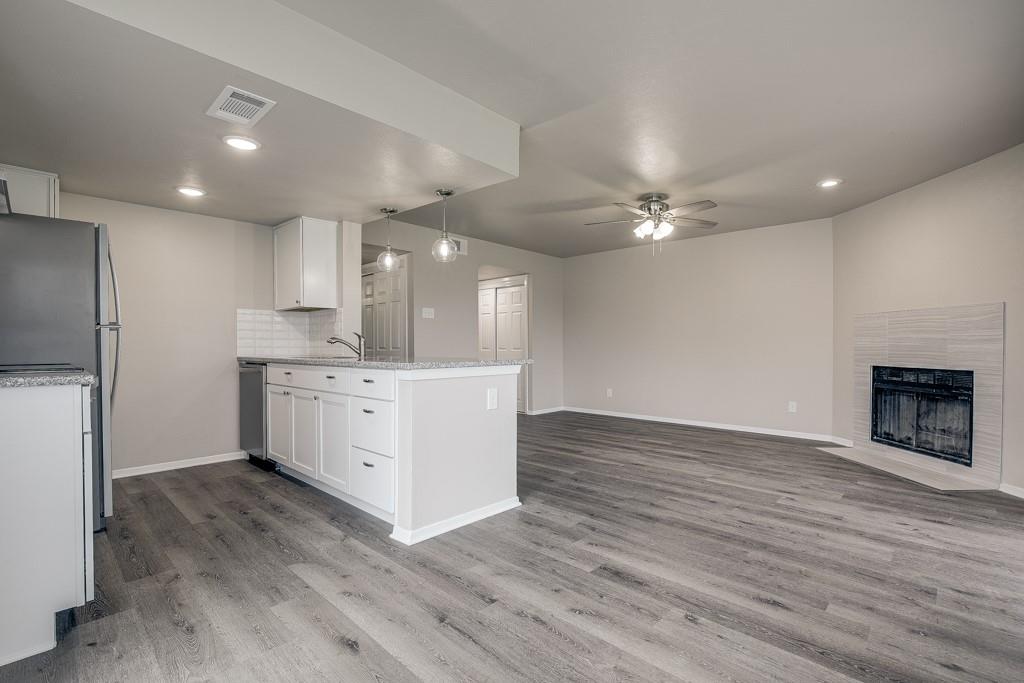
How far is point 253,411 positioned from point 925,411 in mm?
5565

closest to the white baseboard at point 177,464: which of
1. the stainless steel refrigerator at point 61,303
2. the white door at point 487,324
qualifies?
the stainless steel refrigerator at point 61,303

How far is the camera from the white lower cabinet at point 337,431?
2.75 meters

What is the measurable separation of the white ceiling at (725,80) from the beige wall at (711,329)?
1.57 m

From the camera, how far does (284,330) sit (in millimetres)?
4801

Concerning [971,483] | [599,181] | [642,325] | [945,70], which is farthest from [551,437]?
[945,70]

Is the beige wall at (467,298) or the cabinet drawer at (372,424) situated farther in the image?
the beige wall at (467,298)

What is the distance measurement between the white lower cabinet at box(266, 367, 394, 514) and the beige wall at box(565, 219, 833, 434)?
4484mm

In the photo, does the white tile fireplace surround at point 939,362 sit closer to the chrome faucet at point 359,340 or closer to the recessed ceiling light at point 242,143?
the chrome faucet at point 359,340

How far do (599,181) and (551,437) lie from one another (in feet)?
8.82

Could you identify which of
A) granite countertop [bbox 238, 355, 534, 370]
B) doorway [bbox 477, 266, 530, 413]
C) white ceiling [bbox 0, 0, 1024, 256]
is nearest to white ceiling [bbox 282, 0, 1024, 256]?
white ceiling [bbox 0, 0, 1024, 256]

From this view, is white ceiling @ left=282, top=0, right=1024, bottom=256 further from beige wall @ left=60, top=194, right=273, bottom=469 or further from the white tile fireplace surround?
beige wall @ left=60, top=194, right=273, bottom=469

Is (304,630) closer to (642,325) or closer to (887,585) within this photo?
(887,585)

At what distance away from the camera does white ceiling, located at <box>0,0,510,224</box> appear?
1.87 metres

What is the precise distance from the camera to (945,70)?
2.47 meters
